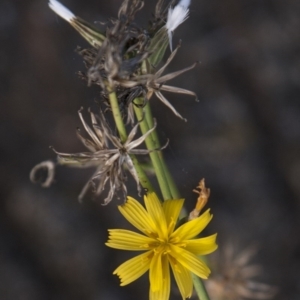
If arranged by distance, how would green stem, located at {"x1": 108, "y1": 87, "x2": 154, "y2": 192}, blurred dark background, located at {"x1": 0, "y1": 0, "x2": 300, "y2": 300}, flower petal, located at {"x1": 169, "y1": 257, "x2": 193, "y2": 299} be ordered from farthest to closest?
blurred dark background, located at {"x1": 0, "y1": 0, "x2": 300, "y2": 300} < flower petal, located at {"x1": 169, "y1": 257, "x2": 193, "y2": 299} < green stem, located at {"x1": 108, "y1": 87, "x2": 154, "y2": 192}

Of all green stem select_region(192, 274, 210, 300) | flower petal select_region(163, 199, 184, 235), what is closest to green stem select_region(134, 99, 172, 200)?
flower petal select_region(163, 199, 184, 235)

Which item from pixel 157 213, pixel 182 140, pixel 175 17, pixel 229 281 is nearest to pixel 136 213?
pixel 157 213

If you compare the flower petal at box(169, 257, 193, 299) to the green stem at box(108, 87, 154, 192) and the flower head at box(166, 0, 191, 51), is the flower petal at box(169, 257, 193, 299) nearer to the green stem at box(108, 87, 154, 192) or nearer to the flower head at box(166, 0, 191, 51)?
the green stem at box(108, 87, 154, 192)

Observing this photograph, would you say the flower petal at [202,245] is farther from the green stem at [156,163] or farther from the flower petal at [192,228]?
the green stem at [156,163]

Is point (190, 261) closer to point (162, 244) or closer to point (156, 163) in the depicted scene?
point (162, 244)

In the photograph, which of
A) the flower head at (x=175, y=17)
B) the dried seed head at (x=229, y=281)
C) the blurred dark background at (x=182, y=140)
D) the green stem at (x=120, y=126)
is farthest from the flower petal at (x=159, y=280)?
the blurred dark background at (x=182, y=140)

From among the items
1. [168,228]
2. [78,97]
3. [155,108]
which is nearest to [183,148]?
[155,108]

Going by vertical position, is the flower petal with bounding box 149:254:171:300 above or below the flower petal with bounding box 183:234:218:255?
below
